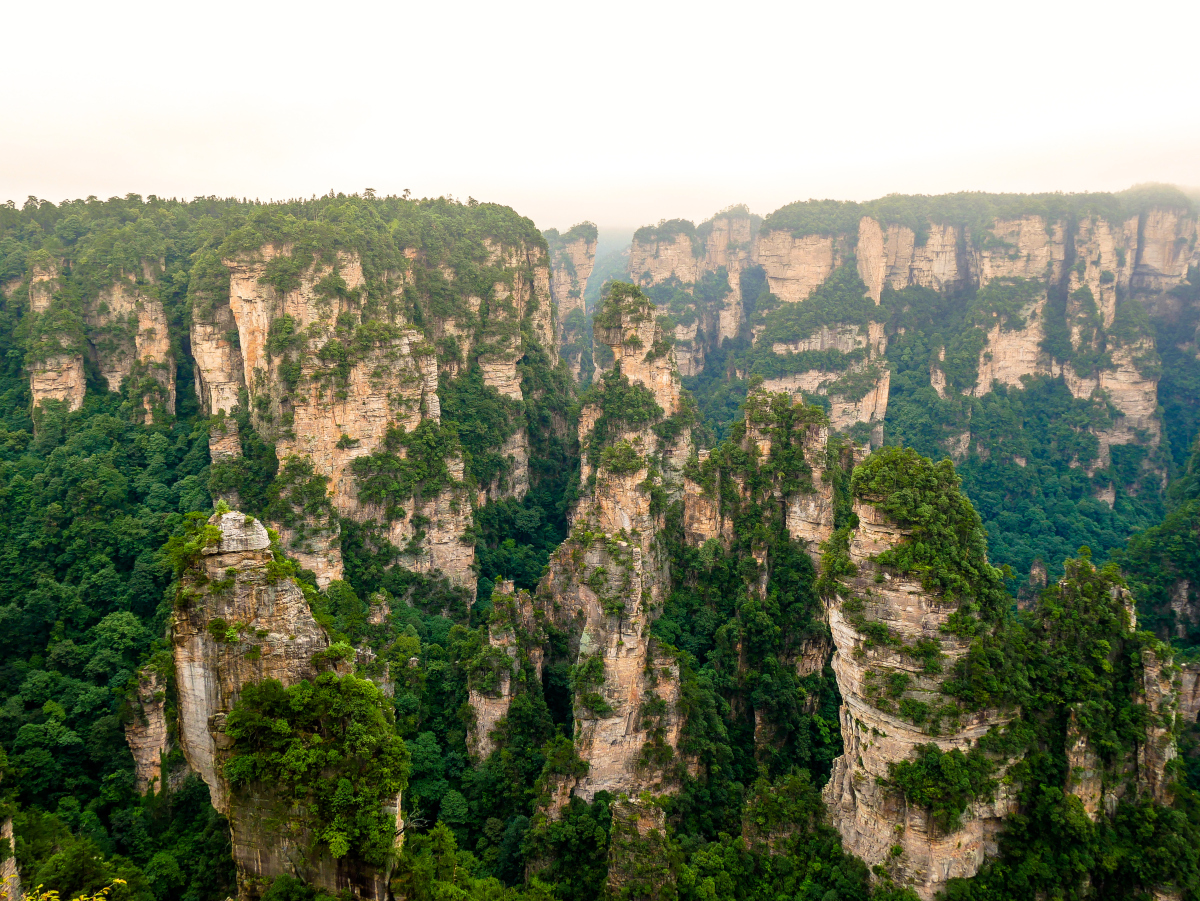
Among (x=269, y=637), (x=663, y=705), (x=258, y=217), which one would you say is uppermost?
(x=258, y=217)

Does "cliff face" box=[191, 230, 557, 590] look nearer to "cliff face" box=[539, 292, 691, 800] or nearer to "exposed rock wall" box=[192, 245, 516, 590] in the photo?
"exposed rock wall" box=[192, 245, 516, 590]

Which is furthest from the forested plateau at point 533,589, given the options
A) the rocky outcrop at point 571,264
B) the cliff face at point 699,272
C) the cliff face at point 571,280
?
the rocky outcrop at point 571,264

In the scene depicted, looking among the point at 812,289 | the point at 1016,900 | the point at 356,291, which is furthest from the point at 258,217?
the point at 812,289

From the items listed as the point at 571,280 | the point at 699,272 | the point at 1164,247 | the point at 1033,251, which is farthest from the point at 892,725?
the point at 699,272

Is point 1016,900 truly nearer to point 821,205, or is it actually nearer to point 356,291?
point 356,291

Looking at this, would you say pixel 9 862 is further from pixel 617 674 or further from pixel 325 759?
pixel 617 674

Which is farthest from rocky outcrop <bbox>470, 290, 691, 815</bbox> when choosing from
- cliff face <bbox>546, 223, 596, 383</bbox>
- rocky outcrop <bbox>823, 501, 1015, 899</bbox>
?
cliff face <bbox>546, 223, 596, 383</bbox>
